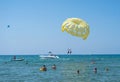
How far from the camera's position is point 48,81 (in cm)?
3159

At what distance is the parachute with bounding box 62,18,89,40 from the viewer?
2734 centimetres

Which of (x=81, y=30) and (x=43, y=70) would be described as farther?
(x=43, y=70)

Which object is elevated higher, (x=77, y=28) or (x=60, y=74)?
(x=77, y=28)

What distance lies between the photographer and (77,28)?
2748 cm

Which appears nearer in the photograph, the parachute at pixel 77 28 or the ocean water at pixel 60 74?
the parachute at pixel 77 28

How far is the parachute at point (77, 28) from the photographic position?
2734 centimetres

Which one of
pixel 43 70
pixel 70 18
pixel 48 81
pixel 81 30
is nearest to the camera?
pixel 81 30

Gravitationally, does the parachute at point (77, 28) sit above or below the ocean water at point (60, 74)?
above

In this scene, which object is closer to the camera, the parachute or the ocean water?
the parachute

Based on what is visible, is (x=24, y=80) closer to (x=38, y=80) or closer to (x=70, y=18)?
(x=38, y=80)

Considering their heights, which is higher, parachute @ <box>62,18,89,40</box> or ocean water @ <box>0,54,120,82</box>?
parachute @ <box>62,18,89,40</box>

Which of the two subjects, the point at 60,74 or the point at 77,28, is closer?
the point at 77,28

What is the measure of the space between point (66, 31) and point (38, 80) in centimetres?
742

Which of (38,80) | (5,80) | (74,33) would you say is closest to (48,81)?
(38,80)
